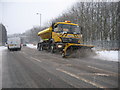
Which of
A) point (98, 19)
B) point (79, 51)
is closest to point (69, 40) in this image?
point (79, 51)

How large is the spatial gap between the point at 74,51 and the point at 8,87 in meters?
8.35

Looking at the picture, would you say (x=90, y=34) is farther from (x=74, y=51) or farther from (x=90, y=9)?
(x=74, y=51)

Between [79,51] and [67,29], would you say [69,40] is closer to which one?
[67,29]

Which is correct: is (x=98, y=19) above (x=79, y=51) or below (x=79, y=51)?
above

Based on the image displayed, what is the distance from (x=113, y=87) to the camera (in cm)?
378

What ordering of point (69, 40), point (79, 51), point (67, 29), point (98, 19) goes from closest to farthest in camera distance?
point (79, 51), point (69, 40), point (67, 29), point (98, 19)

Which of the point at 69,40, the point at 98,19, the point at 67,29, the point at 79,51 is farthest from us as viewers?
the point at 98,19

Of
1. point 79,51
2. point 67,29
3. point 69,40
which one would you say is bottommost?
point 79,51

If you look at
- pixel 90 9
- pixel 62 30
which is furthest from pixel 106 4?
pixel 62 30

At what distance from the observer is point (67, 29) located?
1280cm

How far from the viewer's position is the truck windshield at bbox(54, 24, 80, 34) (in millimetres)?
12648

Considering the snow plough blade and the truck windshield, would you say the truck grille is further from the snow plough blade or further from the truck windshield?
the snow plough blade

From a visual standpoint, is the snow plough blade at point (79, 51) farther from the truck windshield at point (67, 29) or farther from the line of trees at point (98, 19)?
the line of trees at point (98, 19)

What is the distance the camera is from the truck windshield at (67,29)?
12.6 m
